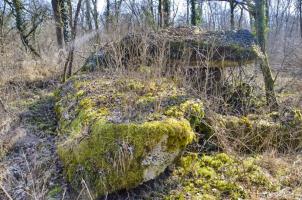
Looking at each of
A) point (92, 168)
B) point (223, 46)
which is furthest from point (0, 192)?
point (223, 46)

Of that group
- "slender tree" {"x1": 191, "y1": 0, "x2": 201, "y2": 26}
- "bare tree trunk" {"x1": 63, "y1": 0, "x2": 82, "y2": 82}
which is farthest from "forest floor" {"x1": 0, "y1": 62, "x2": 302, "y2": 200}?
"slender tree" {"x1": 191, "y1": 0, "x2": 201, "y2": 26}

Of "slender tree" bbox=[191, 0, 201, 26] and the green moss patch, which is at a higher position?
"slender tree" bbox=[191, 0, 201, 26]

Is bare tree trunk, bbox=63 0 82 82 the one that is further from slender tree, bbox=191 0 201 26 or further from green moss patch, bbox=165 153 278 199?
slender tree, bbox=191 0 201 26

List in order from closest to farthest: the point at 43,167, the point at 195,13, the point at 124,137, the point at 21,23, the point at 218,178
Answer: the point at 124,137, the point at 218,178, the point at 43,167, the point at 21,23, the point at 195,13

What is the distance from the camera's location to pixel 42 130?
4.85 m

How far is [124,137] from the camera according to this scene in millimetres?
3160

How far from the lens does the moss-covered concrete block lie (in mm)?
3049

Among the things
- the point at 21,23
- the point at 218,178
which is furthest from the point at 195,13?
the point at 218,178

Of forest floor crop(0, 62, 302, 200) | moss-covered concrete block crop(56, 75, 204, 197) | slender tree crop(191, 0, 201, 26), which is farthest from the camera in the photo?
slender tree crop(191, 0, 201, 26)

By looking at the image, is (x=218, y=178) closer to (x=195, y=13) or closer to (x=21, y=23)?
(x=21, y=23)

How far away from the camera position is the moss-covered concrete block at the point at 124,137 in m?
3.05

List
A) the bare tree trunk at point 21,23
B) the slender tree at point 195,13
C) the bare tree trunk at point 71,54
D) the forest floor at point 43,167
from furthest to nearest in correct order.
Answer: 1. the slender tree at point 195,13
2. the bare tree trunk at point 21,23
3. the bare tree trunk at point 71,54
4. the forest floor at point 43,167

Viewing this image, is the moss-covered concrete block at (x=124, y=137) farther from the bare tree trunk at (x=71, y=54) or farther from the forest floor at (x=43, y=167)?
the bare tree trunk at (x=71, y=54)

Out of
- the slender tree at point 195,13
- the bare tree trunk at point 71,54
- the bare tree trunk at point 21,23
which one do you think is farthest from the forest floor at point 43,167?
the slender tree at point 195,13
